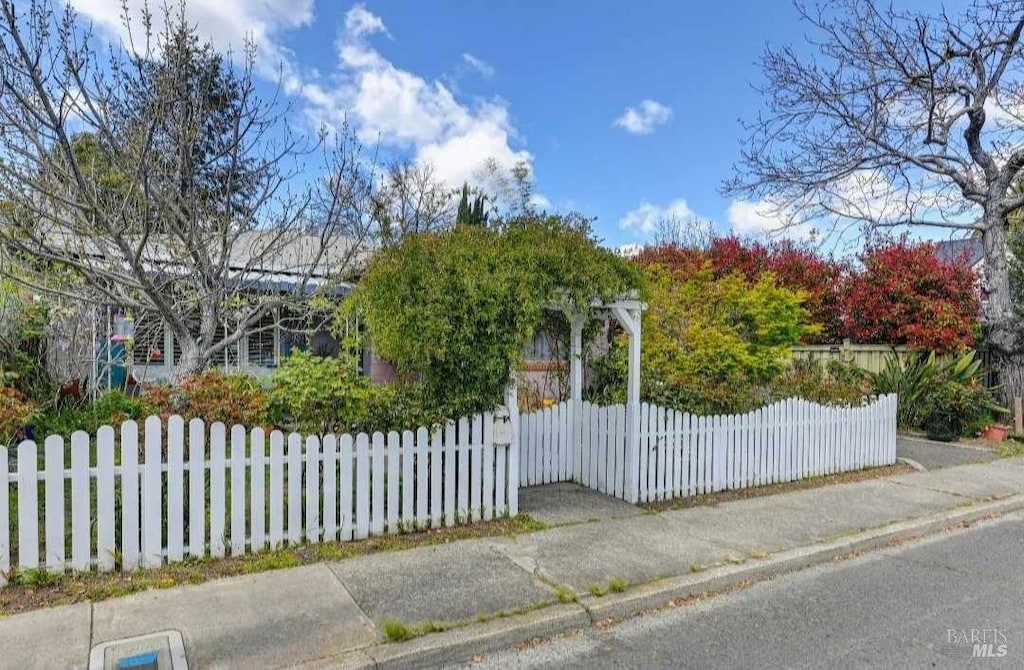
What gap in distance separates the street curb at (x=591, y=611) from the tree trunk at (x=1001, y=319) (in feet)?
25.1

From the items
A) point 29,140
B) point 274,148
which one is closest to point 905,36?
point 274,148

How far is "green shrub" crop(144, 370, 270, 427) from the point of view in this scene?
4.99 meters

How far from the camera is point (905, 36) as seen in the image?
1065cm

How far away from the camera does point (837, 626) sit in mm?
3682

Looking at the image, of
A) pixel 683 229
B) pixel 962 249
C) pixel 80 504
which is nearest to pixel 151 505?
pixel 80 504

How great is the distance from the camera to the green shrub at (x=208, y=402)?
499cm

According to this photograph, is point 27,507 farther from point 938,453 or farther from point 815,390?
point 938,453

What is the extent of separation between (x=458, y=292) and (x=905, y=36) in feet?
35.0

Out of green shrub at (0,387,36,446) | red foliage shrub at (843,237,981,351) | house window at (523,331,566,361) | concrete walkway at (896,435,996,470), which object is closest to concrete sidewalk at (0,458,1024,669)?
house window at (523,331,566,361)

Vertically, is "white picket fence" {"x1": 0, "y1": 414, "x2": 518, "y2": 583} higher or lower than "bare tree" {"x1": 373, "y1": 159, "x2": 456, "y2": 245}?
lower

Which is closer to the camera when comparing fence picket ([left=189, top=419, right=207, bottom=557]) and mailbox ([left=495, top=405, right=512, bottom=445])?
fence picket ([left=189, top=419, right=207, bottom=557])

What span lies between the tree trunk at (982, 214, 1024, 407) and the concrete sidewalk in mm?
6554

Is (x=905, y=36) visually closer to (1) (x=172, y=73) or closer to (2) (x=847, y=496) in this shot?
(2) (x=847, y=496)

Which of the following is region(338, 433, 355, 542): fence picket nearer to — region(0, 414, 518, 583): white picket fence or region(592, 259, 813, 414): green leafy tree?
region(0, 414, 518, 583): white picket fence
